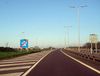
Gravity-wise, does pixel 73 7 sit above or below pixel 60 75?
above

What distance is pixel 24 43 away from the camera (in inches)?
1881

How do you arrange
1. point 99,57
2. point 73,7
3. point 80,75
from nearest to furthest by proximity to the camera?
point 80,75 < point 99,57 < point 73,7

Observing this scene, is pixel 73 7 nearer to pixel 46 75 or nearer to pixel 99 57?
pixel 99 57

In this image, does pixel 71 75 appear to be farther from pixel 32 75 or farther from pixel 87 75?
pixel 32 75

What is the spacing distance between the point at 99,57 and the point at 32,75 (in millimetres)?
12096

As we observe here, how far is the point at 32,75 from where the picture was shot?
47.9 feet

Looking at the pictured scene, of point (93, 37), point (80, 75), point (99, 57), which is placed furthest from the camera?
point (93, 37)

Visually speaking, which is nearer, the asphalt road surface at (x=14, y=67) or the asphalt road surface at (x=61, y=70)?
the asphalt road surface at (x=61, y=70)

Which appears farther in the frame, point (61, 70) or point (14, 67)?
point (14, 67)

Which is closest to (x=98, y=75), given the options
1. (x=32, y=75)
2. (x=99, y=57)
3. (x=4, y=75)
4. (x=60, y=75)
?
(x=60, y=75)

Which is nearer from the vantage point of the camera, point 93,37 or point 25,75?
point 25,75

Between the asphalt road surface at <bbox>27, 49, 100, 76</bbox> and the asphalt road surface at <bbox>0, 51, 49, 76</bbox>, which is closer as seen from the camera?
the asphalt road surface at <bbox>27, 49, 100, 76</bbox>

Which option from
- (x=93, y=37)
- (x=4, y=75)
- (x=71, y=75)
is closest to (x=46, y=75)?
(x=71, y=75)

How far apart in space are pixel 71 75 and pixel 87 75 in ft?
2.63
